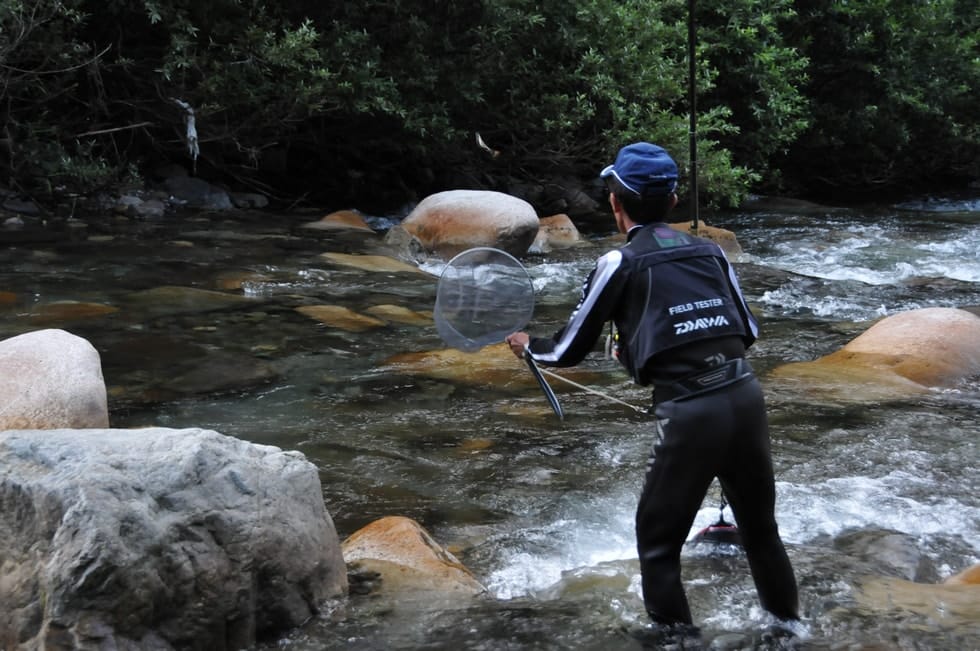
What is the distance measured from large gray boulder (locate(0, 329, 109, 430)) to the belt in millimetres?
3428

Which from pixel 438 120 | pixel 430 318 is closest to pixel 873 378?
pixel 430 318

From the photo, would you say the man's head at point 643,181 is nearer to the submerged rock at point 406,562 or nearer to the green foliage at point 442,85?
the submerged rock at point 406,562

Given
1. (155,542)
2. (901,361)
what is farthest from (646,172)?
(901,361)

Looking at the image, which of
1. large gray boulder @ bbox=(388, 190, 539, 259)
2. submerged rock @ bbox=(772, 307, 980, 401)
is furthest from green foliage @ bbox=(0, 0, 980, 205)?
submerged rock @ bbox=(772, 307, 980, 401)

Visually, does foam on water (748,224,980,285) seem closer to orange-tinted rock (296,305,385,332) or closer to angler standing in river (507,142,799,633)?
orange-tinted rock (296,305,385,332)

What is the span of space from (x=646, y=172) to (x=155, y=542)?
76.2 inches

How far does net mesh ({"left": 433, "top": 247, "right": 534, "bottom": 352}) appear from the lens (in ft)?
13.5

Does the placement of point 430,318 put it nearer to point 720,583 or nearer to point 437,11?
point 720,583

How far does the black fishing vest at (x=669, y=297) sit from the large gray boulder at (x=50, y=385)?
332cm

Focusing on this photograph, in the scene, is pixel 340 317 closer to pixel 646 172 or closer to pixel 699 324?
pixel 646 172

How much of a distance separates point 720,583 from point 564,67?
1234cm

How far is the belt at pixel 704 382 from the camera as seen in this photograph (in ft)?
10.8

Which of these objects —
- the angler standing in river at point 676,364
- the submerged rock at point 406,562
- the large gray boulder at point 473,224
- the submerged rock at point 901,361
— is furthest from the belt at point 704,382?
the large gray boulder at point 473,224

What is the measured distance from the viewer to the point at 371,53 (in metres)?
13.8
